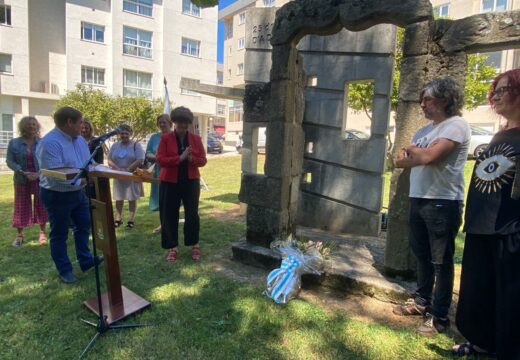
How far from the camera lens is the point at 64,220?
367cm

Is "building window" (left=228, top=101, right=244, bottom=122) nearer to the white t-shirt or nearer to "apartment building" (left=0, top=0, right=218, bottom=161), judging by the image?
"apartment building" (left=0, top=0, right=218, bottom=161)

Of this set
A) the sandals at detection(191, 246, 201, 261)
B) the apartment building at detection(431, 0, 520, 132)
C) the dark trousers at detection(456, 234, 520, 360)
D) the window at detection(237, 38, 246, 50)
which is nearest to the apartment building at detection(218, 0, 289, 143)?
the window at detection(237, 38, 246, 50)

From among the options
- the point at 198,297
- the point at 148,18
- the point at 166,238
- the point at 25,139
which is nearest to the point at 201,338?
the point at 198,297

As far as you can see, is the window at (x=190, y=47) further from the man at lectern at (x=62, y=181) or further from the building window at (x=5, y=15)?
the man at lectern at (x=62, y=181)

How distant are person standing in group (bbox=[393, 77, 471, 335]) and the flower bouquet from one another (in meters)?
1.12

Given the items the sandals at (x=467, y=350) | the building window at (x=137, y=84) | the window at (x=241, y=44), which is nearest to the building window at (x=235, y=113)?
the window at (x=241, y=44)

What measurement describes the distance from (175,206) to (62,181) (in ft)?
3.94

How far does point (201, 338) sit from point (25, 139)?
3.80 m

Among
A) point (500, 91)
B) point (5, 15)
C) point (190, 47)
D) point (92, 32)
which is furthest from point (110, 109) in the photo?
point (500, 91)

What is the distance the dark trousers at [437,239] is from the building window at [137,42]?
2312cm

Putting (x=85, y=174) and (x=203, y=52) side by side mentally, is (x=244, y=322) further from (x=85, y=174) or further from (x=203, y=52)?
(x=203, y=52)

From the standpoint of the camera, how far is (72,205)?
147 inches

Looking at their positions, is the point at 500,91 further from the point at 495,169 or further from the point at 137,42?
the point at 137,42

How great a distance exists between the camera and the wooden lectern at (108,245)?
9.32ft
